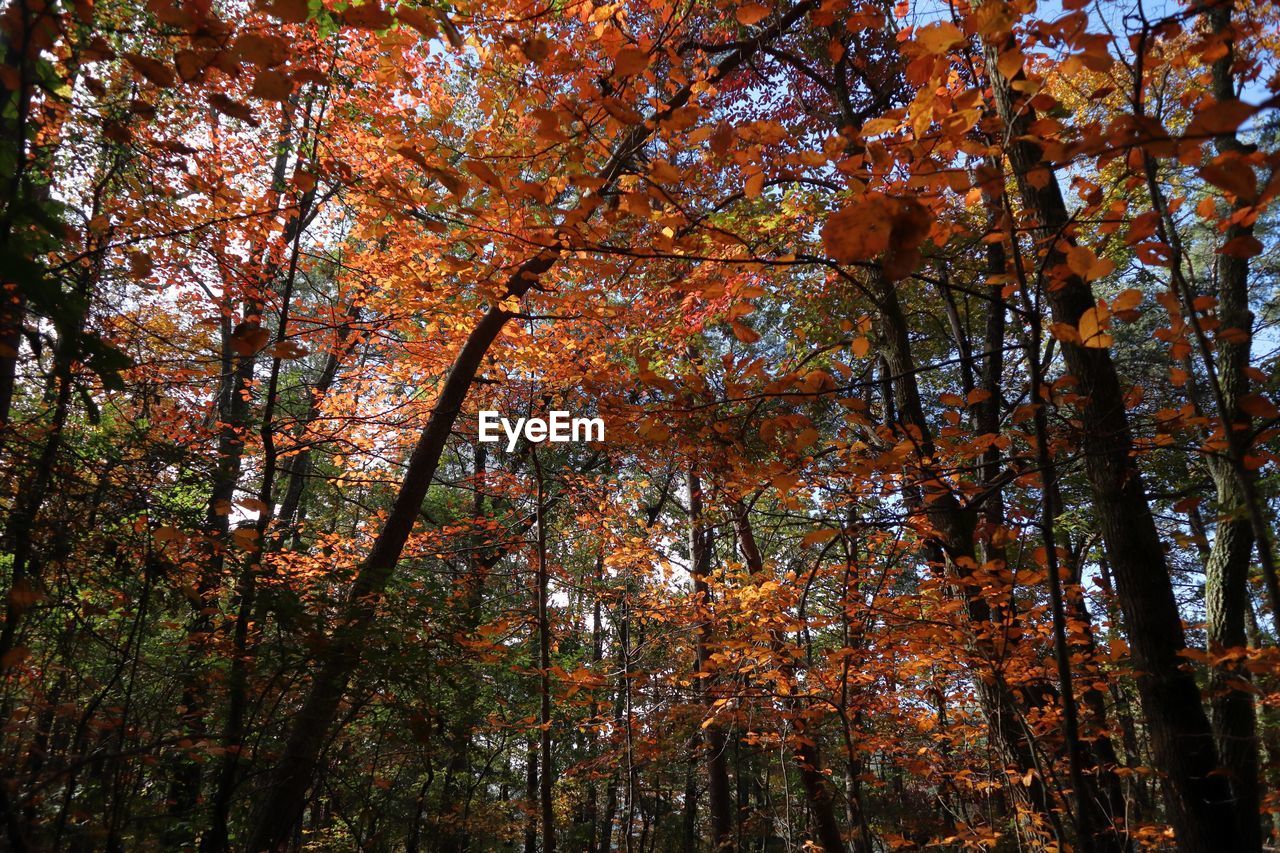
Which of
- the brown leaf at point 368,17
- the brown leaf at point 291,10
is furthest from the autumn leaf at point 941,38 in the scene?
the brown leaf at point 291,10

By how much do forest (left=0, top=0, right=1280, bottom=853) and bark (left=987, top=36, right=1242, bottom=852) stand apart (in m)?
0.02

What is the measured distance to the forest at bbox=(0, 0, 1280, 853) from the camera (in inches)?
91.8

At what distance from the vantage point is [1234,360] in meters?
3.77

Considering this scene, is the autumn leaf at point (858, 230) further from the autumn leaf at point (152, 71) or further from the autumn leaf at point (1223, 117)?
the autumn leaf at point (152, 71)

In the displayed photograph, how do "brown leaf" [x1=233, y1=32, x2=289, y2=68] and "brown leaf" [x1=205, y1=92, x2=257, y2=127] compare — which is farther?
"brown leaf" [x1=205, y1=92, x2=257, y2=127]

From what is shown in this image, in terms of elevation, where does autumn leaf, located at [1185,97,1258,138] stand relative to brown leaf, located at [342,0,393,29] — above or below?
below

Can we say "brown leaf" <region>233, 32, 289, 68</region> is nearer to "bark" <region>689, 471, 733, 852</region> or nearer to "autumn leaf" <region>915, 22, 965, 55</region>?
"autumn leaf" <region>915, 22, 965, 55</region>

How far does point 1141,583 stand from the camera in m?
2.81

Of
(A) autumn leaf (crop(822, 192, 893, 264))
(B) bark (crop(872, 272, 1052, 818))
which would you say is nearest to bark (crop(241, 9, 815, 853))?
(A) autumn leaf (crop(822, 192, 893, 264))

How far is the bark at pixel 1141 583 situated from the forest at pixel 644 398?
0.07 ft

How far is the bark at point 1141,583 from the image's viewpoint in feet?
8.70

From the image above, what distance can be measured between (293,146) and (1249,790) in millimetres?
8212

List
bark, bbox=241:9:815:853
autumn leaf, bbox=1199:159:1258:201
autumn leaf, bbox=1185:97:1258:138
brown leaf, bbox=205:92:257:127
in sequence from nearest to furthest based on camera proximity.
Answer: autumn leaf, bbox=1185:97:1258:138 → autumn leaf, bbox=1199:159:1258:201 → brown leaf, bbox=205:92:257:127 → bark, bbox=241:9:815:853

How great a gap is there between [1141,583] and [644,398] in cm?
759
